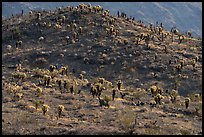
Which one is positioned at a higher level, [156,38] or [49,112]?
[156,38]

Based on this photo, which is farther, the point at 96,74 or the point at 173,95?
the point at 96,74

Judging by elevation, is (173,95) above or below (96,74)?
below

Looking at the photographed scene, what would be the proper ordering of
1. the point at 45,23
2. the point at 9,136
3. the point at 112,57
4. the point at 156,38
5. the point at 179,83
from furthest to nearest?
the point at 45,23 < the point at 156,38 < the point at 112,57 < the point at 179,83 < the point at 9,136

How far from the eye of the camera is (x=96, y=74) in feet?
147

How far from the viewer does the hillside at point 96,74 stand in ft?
84.4

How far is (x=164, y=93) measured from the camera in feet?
126

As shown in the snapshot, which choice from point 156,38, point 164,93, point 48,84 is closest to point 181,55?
point 156,38

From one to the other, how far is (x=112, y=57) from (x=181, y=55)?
8.89 m

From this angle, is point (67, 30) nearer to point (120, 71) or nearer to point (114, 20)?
point (114, 20)

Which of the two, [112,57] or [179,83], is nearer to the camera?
[179,83]

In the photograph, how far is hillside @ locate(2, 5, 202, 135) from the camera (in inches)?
1013

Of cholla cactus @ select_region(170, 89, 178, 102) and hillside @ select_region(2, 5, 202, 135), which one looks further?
cholla cactus @ select_region(170, 89, 178, 102)

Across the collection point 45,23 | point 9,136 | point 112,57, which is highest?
point 45,23

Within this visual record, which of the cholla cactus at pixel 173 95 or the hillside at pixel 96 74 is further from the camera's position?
the cholla cactus at pixel 173 95
